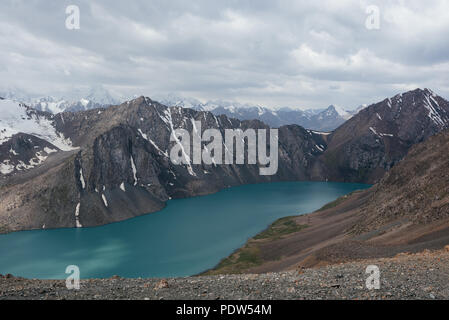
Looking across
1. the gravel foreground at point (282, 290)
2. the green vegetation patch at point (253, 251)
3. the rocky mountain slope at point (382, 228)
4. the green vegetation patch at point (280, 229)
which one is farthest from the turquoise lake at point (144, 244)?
the gravel foreground at point (282, 290)

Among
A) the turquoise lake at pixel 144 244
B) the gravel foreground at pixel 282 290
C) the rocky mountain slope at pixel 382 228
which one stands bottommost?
the turquoise lake at pixel 144 244

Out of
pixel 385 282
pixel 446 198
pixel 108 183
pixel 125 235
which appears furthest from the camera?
pixel 108 183

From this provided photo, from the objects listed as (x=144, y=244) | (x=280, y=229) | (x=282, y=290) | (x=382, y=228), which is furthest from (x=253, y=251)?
(x=282, y=290)

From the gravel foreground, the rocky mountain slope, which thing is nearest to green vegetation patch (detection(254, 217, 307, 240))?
the rocky mountain slope

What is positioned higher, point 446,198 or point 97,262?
point 446,198

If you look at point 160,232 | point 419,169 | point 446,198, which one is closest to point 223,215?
point 160,232

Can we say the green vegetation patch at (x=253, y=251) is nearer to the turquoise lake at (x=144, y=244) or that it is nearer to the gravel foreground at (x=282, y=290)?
the turquoise lake at (x=144, y=244)
